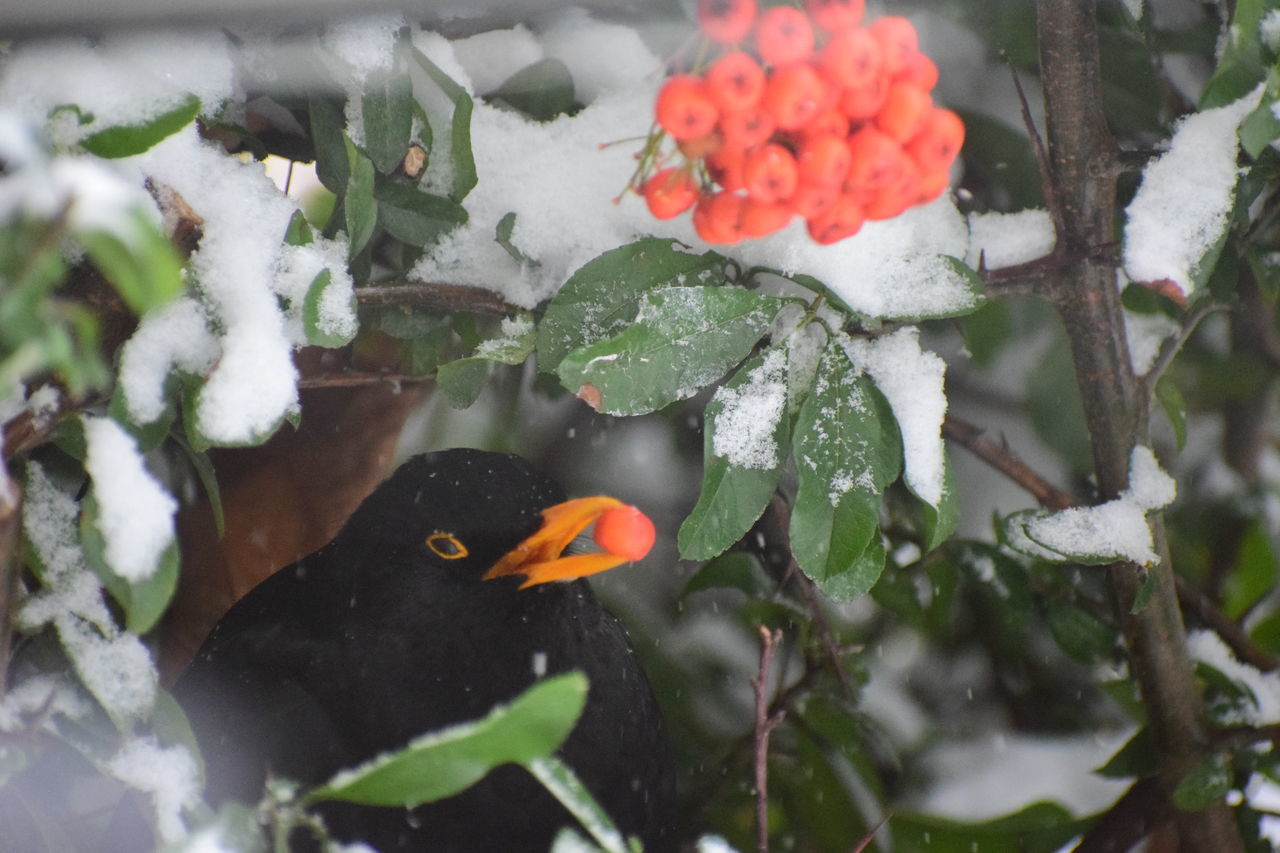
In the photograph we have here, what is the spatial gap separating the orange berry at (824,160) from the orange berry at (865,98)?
0.02m

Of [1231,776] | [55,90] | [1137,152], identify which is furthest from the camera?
[1231,776]

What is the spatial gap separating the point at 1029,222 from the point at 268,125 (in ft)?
2.57

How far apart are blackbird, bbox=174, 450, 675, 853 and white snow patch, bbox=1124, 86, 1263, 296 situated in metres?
0.54

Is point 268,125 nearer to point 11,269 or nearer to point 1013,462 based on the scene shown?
point 11,269

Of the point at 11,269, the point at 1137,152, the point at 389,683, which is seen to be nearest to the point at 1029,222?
the point at 1137,152

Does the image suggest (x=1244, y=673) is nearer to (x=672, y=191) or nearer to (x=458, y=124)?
(x=672, y=191)

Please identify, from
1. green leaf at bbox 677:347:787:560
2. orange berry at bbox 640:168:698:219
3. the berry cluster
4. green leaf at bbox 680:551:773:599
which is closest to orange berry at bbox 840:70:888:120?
the berry cluster

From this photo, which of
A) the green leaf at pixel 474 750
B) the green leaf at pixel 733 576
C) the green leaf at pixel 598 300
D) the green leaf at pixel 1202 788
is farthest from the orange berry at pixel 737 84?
the green leaf at pixel 1202 788

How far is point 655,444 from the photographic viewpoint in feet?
4.88

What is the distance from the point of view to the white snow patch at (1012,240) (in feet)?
3.57

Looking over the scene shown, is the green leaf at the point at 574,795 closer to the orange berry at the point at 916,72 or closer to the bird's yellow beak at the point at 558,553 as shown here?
the bird's yellow beak at the point at 558,553

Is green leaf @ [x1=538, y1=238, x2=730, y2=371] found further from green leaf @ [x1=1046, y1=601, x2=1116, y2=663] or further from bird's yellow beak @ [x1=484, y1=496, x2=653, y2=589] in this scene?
green leaf @ [x1=1046, y1=601, x2=1116, y2=663]

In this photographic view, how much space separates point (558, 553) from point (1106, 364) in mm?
585

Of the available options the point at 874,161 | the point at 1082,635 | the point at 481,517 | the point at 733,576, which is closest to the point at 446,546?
the point at 481,517
